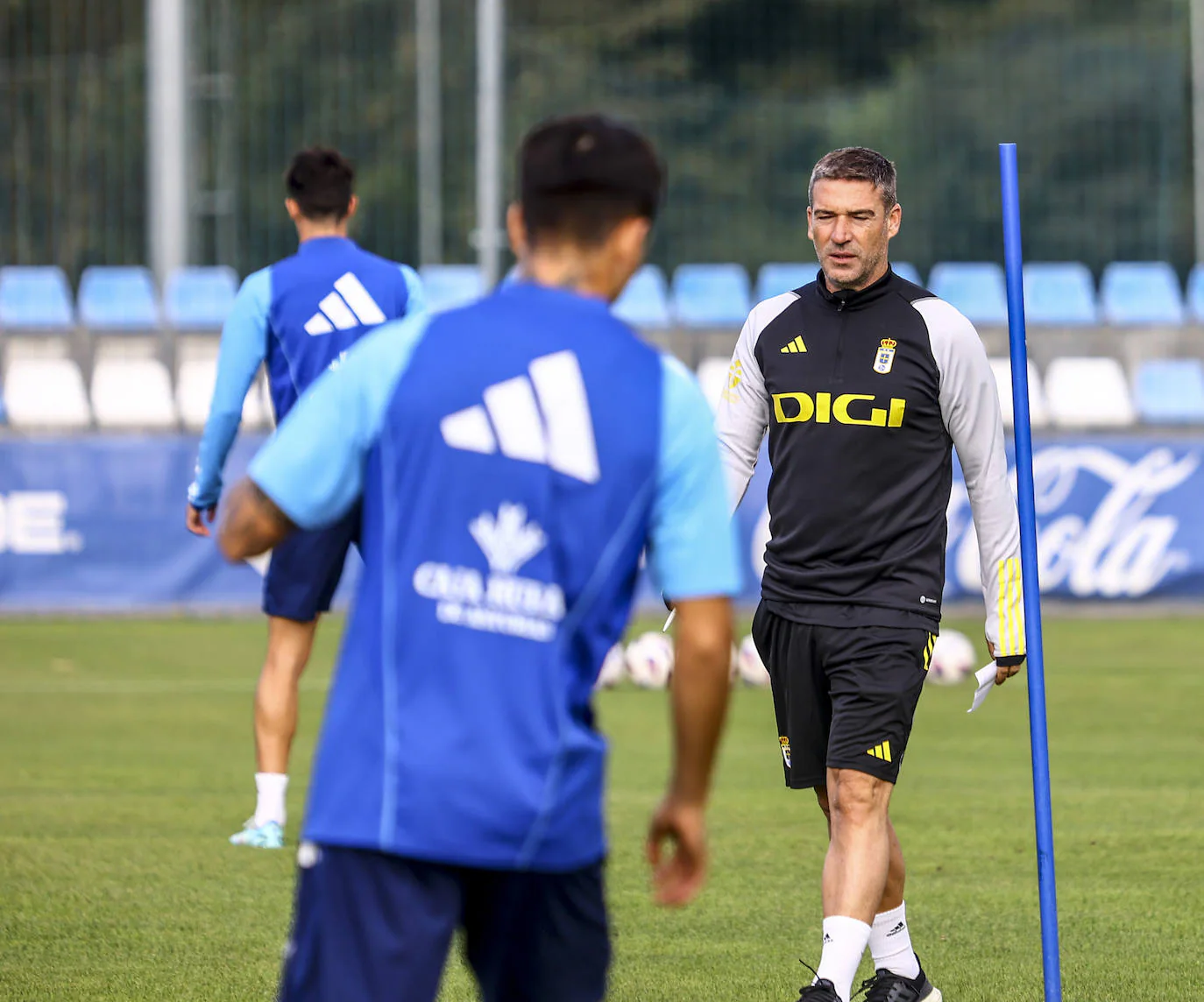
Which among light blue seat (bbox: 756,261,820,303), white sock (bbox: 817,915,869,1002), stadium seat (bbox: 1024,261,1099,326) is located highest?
light blue seat (bbox: 756,261,820,303)

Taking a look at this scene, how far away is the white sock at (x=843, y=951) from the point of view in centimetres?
459

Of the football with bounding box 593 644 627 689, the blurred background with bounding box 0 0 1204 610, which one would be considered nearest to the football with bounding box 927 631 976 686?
the football with bounding box 593 644 627 689

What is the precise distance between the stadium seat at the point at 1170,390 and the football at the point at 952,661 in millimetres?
4593

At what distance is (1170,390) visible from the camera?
15.6 meters

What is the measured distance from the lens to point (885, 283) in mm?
4922

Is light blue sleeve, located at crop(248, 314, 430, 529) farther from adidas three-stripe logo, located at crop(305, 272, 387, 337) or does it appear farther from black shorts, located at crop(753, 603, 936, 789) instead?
adidas three-stripe logo, located at crop(305, 272, 387, 337)

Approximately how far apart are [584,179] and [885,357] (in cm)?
217

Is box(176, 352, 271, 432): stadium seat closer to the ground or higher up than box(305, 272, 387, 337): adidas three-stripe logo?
higher up

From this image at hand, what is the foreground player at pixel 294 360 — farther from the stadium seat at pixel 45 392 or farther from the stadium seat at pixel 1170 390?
the stadium seat at pixel 1170 390

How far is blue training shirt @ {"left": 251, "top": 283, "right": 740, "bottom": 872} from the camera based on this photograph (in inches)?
106

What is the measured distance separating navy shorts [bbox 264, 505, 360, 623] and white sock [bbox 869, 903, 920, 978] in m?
2.37

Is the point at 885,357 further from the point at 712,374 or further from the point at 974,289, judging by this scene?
the point at 974,289

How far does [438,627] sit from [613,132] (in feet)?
2.39

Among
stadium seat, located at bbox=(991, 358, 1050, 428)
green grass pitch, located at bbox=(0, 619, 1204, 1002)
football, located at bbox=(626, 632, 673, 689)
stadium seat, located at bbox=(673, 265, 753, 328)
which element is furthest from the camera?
stadium seat, located at bbox=(673, 265, 753, 328)
